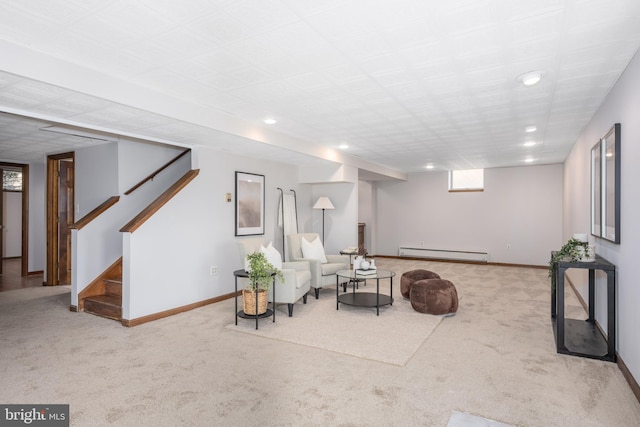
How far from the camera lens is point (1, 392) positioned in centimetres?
270

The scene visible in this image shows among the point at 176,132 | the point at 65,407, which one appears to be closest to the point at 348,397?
the point at 65,407

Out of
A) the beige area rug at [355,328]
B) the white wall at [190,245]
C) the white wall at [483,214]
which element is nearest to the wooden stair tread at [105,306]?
the white wall at [190,245]

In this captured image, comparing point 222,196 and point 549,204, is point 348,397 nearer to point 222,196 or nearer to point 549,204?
point 222,196

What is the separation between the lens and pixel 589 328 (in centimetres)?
404

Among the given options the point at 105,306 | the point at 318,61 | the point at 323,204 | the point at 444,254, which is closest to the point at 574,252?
the point at 318,61

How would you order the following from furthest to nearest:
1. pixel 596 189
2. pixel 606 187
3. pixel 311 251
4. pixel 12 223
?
pixel 12 223
pixel 311 251
pixel 596 189
pixel 606 187

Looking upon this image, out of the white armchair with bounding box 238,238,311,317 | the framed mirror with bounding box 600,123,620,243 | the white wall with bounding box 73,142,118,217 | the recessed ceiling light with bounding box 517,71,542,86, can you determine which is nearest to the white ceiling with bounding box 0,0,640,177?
the recessed ceiling light with bounding box 517,71,542,86

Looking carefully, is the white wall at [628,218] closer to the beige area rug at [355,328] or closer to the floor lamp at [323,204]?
the beige area rug at [355,328]

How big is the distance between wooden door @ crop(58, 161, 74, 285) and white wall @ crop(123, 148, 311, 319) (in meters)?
2.99

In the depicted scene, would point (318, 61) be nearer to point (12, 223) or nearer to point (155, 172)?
point (155, 172)

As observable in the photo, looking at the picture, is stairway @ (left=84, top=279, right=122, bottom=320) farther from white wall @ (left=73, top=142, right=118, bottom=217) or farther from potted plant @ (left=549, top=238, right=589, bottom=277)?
potted plant @ (left=549, top=238, right=589, bottom=277)

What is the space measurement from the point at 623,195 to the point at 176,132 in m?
4.35

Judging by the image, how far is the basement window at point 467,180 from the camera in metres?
9.36

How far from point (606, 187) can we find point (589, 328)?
1604 mm
